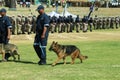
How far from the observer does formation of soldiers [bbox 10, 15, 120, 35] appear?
35.7m

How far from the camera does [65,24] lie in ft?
127

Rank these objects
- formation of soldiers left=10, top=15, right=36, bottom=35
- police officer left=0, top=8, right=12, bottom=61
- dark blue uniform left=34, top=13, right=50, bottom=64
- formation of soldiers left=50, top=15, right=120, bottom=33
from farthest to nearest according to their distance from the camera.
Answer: formation of soldiers left=50, top=15, right=120, bottom=33 < formation of soldiers left=10, top=15, right=36, bottom=35 < police officer left=0, top=8, right=12, bottom=61 < dark blue uniform left=34, top=13, right=50, bottom=64

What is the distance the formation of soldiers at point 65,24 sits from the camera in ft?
117

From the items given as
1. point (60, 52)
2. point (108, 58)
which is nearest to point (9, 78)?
point (60, 52)

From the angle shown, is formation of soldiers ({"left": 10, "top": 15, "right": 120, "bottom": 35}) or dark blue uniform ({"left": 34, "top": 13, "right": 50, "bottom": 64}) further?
formation of soldiers ({"left": 10, "top": 15, "right": 120, "bottom": 35})

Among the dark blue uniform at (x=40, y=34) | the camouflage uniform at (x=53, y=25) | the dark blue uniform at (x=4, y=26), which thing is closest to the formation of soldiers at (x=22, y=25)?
the camouflage uniform at (x=53, y=25)

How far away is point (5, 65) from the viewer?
1534 centimetres

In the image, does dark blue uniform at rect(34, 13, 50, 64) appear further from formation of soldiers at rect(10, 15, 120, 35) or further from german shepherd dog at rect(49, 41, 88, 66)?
formation of soldiers at rect(10, 15, 120, 35)

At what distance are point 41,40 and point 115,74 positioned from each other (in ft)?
11.6

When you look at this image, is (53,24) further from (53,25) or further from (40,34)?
(40,34)

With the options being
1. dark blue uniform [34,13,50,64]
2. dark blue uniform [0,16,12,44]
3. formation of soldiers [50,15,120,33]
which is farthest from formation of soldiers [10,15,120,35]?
dark blue uniform [34,13,50,64]

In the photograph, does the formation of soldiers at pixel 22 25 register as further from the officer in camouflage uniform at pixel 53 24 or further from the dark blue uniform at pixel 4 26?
the dark blue uniform at pixel 4 26

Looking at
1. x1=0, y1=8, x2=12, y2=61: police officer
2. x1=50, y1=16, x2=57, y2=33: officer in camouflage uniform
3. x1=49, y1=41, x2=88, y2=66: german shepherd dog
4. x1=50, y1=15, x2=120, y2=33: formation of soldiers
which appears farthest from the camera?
x1=50, y1=15, x2=120, y2=33: formation of soldiers

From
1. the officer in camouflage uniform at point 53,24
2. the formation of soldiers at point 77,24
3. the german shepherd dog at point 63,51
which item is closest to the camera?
the german shepherd dog at point 63,51
